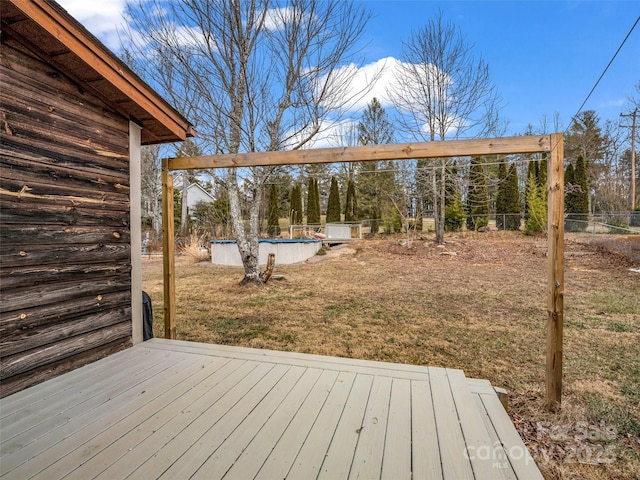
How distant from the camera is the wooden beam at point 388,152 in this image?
94.5 inches

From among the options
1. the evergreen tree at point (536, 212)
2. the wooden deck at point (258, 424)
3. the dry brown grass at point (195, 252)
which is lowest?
the wooden deck at point (258, 424)

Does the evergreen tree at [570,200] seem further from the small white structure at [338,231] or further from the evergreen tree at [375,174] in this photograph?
the small white structure at [338,231]

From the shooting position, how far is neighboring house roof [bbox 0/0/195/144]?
1.99 m

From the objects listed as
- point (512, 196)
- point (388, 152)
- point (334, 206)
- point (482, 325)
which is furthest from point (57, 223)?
point (512, 196)

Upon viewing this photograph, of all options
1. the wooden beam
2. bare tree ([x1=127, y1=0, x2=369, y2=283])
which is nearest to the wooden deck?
the wooden beam

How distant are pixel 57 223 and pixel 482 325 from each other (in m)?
4.58

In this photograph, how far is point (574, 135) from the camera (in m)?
19.9

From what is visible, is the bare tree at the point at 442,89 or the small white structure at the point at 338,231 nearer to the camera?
the bare tree at the point at 442,89

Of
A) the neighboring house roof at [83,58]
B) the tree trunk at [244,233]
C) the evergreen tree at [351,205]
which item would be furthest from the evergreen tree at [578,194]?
the neighboring house roof at [83,58]

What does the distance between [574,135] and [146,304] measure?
963 inches

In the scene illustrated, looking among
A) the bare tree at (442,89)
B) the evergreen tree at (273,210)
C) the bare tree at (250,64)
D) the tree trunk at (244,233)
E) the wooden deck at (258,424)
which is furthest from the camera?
the evergreen tree at (273,210)

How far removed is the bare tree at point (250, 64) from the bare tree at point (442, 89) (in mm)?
6086

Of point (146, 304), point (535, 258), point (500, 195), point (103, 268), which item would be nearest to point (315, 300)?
point (146, 304)

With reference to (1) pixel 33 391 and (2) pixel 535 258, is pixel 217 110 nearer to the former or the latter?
(1) pixel 33 391
